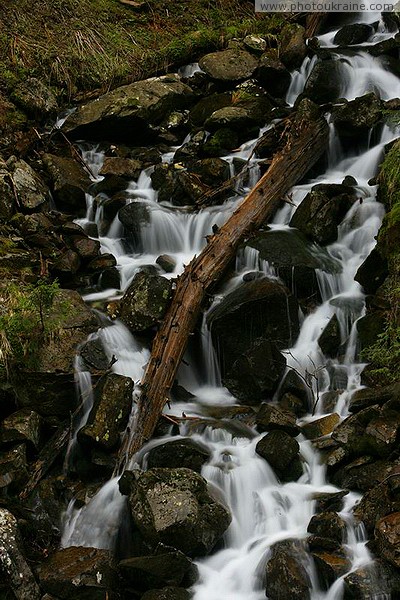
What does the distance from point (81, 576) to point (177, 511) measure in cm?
85

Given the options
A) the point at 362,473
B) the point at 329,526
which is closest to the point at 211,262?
the point at 362,473

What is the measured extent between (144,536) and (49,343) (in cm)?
250

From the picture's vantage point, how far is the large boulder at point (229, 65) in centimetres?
1256

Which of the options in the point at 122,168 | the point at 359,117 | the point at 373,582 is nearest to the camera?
the point at 373,582

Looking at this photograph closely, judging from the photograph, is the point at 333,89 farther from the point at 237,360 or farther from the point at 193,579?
the point at 193,579

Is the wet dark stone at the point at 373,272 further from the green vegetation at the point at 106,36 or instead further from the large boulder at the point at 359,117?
the green vegetation at the point at 106,36

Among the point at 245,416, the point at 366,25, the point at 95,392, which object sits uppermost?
the point at 366,25

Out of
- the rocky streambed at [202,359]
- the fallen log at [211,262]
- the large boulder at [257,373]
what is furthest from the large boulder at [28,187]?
the large boulder at [257,373]

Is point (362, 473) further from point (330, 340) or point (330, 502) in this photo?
point (330, 340)

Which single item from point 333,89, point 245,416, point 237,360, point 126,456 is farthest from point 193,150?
point 126,456

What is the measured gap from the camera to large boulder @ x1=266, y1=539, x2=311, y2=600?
4676 mm

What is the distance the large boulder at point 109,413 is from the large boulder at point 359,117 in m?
5.90

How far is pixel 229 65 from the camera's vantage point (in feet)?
41.7

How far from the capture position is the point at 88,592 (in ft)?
15.6
